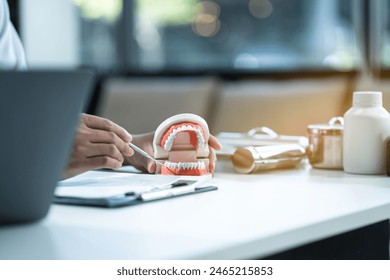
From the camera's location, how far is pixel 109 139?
40.6 inches

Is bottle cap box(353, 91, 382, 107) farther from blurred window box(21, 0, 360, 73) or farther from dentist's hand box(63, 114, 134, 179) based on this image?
blurred window box(21, 0, 360, 73)

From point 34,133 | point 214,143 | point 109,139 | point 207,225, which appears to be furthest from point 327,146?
point 34,133

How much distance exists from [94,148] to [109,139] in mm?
26

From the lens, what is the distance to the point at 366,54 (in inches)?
133

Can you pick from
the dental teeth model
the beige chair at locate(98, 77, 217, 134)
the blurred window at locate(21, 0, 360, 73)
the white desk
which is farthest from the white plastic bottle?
the blurred window at locate(21, 0, 360, 73)

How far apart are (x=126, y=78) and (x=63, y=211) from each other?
11.2 feet

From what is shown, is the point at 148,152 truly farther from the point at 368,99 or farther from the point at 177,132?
the point at 368,99

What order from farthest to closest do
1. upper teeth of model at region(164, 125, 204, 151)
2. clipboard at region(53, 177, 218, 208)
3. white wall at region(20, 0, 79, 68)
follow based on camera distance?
1. white wall at region(20, 0, 79, 68)
2. upper teeth of model at region(164, 125, 204, 151)
3. clipboard at region(53, 177, 218, 208)

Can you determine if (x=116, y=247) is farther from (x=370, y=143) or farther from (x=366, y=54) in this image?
(x=366, y=54)

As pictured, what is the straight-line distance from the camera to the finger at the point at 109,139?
103 cm

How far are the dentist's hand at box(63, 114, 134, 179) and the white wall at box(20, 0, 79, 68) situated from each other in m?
3.32

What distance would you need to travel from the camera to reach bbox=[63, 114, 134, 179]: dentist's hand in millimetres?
1020

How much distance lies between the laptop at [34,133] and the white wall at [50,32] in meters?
3.57

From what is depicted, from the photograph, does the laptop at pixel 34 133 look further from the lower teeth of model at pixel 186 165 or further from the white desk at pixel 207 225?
the lower teeth of model at pixel 186 165
